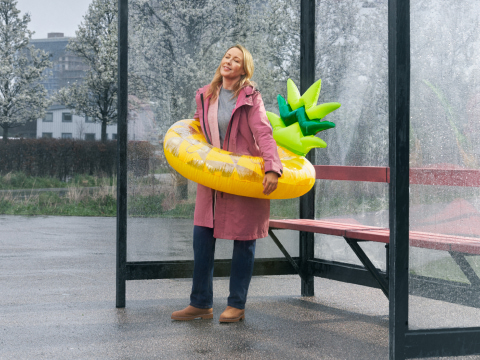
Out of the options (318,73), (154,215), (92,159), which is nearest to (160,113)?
(154,215)

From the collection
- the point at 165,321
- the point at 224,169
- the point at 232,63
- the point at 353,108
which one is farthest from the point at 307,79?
the point at 165,321

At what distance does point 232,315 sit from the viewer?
4.42 meters

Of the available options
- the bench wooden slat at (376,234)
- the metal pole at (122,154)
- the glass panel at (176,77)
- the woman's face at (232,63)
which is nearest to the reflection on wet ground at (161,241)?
the glass panel at (176,77)

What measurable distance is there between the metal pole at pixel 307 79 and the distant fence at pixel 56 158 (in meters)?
12.0

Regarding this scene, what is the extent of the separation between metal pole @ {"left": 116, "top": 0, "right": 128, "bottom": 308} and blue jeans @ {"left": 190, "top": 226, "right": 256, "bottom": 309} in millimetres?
644

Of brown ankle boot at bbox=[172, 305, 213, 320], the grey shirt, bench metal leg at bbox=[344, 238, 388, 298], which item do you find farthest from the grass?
bench metal leg at bbox=[344, 238, 388, 298]

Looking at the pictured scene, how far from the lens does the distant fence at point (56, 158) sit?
16.8 meters

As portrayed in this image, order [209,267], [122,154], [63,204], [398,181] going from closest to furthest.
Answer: [398,181] → [209,267] → [122,154] → [63,204]

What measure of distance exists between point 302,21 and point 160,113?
1481 millimetres

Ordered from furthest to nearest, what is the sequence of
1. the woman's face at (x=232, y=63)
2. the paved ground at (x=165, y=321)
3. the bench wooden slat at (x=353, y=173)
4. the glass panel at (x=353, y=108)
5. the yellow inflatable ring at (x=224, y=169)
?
the glass panel at (x=353, y=108)
the bench wooden slat at (x=353, y=173)
the woman's face at (x=232, y=63)
the yellow inflatable ring at (x=224, y=169)
the paved ground at (x=165, y=321)

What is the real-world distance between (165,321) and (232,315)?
1.57 ft

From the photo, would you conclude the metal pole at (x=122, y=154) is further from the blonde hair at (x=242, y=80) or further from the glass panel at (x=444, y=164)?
the glass panel at (x=444, y=164)

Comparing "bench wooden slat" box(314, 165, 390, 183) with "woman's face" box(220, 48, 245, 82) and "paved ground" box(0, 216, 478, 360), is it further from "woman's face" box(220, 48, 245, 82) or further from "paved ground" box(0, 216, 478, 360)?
"woman's face" box(220, 48, 245, 82)

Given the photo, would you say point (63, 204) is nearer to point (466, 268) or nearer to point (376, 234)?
point (376, 234)
